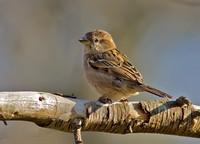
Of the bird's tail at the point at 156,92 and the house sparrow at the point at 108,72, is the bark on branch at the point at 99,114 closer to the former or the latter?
the bird's tail at the point at 156,92

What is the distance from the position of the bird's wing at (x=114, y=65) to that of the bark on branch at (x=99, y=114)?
3.14 feet

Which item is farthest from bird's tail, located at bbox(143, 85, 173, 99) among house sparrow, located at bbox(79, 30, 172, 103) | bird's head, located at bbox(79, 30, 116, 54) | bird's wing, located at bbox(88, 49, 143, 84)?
bird's head, located at bbox(79, 30, 116, 54)

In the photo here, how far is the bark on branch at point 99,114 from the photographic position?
260cm

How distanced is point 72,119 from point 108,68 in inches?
61.2

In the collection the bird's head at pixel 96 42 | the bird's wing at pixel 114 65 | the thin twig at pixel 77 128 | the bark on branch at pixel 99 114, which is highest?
the bird's head at pixel 96 42

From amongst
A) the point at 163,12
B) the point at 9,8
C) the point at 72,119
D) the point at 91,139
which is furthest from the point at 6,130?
the point at 163,12

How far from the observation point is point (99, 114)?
117 inches

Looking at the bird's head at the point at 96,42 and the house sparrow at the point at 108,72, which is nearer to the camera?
the house sparrow at the point at 108,72

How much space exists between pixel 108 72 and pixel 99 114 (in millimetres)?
1323

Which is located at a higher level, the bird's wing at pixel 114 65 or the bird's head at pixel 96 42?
the bird's head at pixel 96 42

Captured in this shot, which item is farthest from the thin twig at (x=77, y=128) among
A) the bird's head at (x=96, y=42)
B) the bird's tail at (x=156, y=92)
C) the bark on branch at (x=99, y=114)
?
the bird's head at (x=96, y=42)

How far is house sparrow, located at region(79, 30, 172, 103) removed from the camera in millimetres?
4062

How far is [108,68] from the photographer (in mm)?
4285

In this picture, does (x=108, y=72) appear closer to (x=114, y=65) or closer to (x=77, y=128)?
(x=114, y=65)
